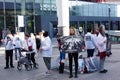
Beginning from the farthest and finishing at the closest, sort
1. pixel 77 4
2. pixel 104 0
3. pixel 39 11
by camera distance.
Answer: pixel 104 0 → pixel 77 4 → pixel 39 11

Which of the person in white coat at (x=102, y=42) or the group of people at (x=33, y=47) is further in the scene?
the group of people at (x=33, y=47)

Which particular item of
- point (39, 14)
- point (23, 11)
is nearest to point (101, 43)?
point (23, 11)

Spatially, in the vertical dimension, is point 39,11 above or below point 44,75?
above

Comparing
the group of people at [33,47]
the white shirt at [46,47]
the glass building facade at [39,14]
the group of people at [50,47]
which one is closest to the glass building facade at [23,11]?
the glass building facade at [39,14]

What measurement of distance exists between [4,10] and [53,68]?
27.5 metres

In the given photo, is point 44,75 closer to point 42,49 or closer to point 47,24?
point 42,49

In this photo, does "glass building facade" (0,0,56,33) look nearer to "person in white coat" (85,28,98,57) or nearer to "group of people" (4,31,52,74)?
"person in white coat" (85,28,98,57)

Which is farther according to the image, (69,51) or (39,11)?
(39,11)

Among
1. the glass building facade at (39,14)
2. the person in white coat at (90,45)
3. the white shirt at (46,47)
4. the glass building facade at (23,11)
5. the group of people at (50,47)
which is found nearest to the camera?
the group of people at (50,47)

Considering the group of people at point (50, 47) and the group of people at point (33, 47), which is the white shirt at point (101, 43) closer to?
the group of people at point (50, 47)

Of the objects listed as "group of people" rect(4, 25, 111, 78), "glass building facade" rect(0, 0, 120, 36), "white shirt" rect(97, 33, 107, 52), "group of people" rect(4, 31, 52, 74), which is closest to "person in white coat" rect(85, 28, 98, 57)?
"group of people" rect(4, 25, 111, 78)

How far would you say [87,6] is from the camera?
59.5m

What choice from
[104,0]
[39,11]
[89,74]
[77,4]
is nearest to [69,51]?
[89,74]

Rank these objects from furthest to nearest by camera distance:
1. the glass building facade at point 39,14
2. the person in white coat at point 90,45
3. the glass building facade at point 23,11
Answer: the glass building facade at point 39,14 < the glass building facade at point 23,11 < the person in white coat at point 90,45
